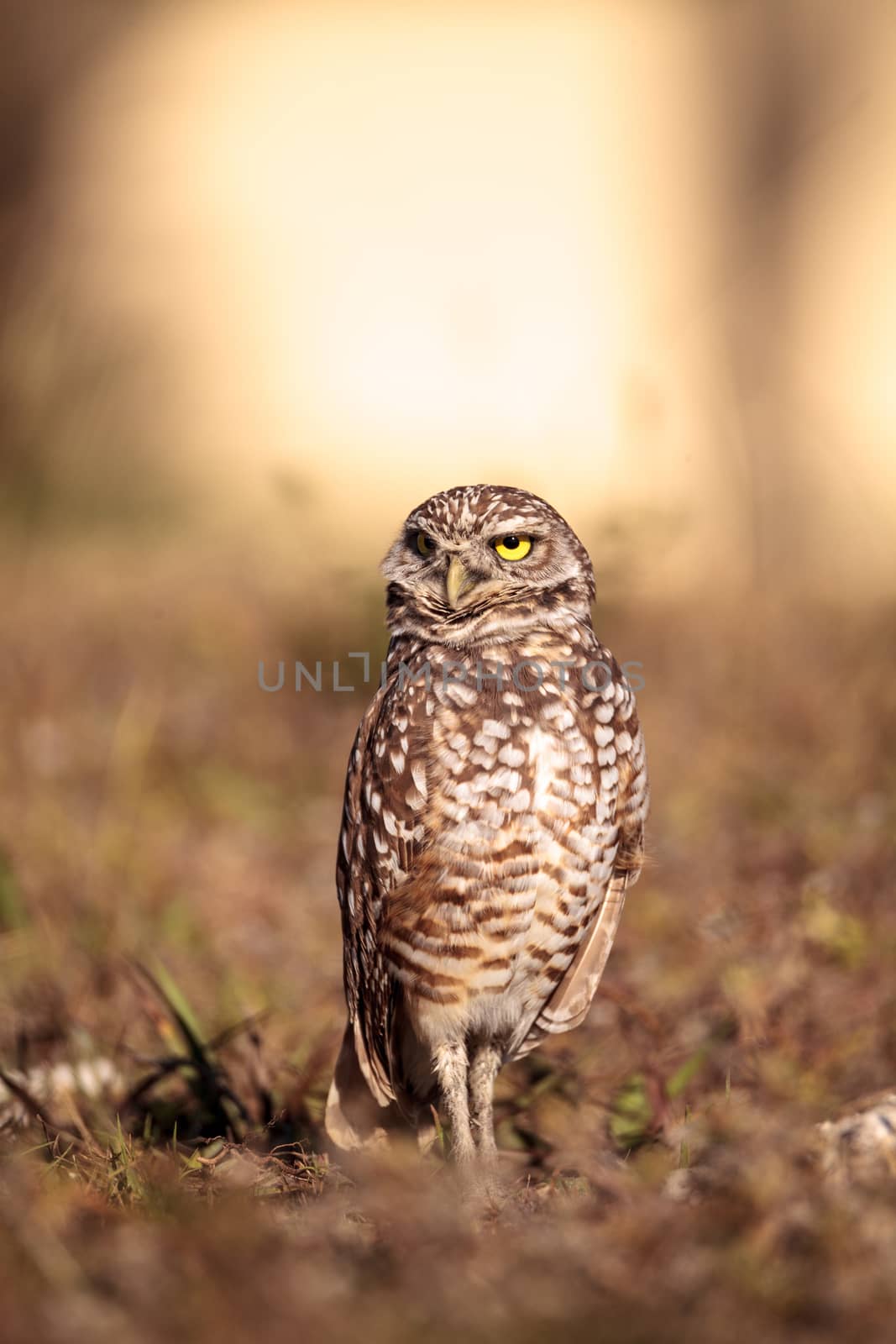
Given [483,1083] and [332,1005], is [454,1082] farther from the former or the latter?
[332,1005]

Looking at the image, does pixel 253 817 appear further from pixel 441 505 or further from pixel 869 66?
pixel 869 66

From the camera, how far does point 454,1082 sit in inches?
97.3

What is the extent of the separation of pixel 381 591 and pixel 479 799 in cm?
334

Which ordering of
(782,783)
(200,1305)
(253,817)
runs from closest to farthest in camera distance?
(200,1305)
(782,783)
(253,817)

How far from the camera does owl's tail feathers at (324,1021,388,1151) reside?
8.61 feet

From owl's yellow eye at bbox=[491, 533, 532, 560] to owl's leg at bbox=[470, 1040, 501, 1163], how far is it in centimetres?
108

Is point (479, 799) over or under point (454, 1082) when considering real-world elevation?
over

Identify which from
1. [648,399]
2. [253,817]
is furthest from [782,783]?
[253,817]

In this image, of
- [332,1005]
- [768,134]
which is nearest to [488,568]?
[332,1005]

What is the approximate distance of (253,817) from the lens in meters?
5.15

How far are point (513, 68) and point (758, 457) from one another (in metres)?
5.95

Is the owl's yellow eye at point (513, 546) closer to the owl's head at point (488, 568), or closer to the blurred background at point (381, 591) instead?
the owl's head at point (488, 568)

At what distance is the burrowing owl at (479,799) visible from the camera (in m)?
2.32

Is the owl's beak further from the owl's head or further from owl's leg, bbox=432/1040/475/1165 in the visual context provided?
owl's leg, bbox=432/1040/475/1165
